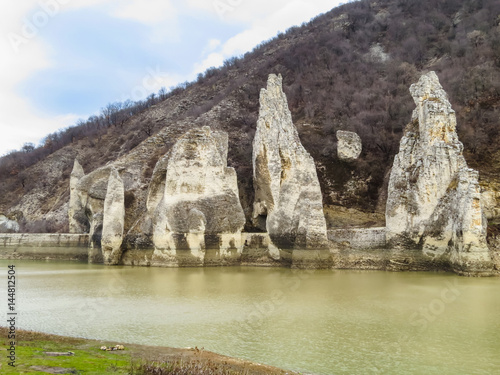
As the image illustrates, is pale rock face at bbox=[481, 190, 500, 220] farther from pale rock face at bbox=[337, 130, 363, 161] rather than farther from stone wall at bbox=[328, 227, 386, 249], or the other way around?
pale rock face at bbox=[337, 130, 363, 161]

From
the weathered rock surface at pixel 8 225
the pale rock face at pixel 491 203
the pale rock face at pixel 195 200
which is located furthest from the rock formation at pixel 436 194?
the weathered rock surface at pixel 8 225

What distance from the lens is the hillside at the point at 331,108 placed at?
3406 centimetres

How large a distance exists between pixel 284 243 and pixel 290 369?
17.8 meters

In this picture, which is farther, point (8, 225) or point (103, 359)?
point (8, 225)

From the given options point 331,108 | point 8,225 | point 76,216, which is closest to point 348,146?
point 331,108

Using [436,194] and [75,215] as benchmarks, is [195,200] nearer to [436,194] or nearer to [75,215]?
[436,194]

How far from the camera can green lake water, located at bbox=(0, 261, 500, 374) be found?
29.6 feet

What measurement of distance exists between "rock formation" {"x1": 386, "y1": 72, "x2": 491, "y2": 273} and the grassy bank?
15.6 metres

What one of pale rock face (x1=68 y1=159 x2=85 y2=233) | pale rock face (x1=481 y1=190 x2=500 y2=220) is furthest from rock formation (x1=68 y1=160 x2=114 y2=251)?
pale rock face (x1=481 y1=190 x2=500 y2=220)

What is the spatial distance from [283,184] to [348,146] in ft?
33.8

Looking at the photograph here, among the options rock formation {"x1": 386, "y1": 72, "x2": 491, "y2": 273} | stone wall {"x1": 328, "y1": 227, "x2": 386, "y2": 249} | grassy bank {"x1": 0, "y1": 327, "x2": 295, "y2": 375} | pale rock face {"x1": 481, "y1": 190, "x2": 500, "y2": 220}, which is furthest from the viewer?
pale rock face {"x1": 481, "y1": 190, "x2": 500, "y2": 220}

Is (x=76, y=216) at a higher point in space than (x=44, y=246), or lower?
higher

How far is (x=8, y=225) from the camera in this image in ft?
139

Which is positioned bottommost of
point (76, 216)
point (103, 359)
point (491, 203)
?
point (103, 359)
